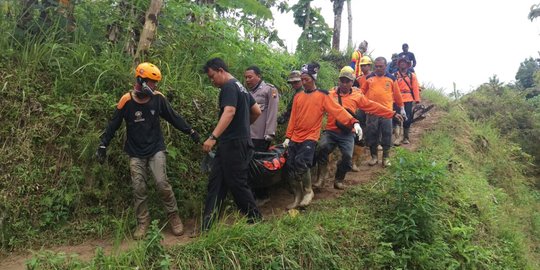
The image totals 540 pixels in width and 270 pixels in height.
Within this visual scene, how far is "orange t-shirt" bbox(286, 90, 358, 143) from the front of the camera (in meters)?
5.69

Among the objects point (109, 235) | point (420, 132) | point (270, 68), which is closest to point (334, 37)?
point (420, 132)

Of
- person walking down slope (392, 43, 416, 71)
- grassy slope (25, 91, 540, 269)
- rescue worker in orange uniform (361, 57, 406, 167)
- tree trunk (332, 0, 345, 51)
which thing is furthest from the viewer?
tree trunk (332, 0, 345, 51)

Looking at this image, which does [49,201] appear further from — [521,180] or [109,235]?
[521,180]

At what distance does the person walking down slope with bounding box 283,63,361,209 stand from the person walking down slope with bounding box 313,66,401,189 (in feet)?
0.76

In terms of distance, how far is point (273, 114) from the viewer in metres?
5.97

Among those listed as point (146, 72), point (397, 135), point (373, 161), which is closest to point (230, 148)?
point (146, 72)

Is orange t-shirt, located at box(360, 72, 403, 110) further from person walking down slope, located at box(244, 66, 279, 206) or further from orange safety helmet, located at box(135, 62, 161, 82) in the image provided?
orange safety helmet, located at box(135, 62, 161, 82)

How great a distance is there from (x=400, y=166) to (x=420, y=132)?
241 inches

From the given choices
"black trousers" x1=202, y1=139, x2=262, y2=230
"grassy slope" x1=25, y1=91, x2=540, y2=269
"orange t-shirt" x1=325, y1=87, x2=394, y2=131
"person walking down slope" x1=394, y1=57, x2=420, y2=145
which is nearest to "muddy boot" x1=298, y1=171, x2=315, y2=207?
"grassy slope" x1=25, y1=91, x2=540, y2=269

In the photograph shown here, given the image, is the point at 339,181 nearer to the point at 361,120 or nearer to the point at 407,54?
the point at 361,120

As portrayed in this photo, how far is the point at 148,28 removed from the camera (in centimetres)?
657

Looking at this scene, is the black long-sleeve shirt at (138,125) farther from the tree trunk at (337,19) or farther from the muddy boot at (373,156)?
the tree trunk at (337,19)

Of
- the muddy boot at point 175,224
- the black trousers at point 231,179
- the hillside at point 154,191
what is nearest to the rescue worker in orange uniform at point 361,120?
the hillside at point 154,191

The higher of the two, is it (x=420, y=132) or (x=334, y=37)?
A: (x=334, y=37)
